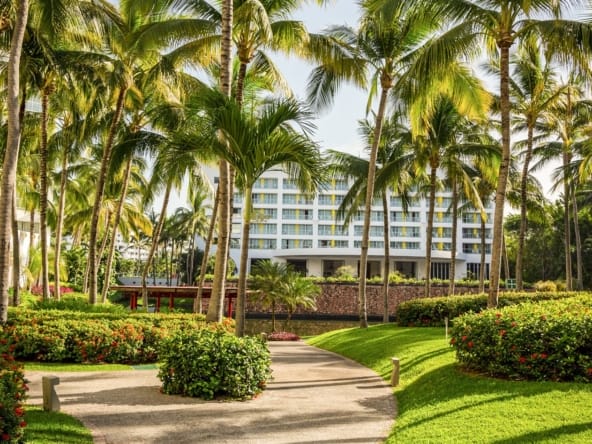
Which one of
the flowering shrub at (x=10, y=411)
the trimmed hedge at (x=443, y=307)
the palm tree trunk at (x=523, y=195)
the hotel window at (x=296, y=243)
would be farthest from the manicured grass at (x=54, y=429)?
the hotel window at (x=296, y=243)

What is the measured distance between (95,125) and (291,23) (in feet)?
35.8

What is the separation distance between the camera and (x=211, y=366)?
9.85 meters

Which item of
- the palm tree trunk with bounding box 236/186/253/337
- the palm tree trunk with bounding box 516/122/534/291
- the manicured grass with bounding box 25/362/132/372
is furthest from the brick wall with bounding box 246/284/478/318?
the palm tree trunk with bounding box 236/186/253/337

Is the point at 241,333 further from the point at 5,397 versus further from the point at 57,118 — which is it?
the point at 57,118

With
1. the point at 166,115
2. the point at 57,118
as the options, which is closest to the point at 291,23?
the point at 166,115

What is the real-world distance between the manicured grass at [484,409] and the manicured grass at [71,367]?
6297mm

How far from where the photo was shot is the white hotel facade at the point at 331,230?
241 feet

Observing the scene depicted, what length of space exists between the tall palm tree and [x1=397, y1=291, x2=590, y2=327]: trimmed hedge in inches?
486

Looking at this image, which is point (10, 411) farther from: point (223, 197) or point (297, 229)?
point (297, 229)

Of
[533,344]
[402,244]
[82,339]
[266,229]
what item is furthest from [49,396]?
[402,244]

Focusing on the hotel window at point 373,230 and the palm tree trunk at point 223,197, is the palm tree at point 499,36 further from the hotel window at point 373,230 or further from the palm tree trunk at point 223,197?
the hotel window at point 373,230

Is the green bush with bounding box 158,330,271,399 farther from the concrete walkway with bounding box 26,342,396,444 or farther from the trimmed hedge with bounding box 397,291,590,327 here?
the trimmed hedge with bounding box 397,291,590,327

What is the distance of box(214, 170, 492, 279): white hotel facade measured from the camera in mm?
73562

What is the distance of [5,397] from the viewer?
217 inches
